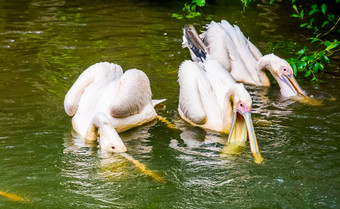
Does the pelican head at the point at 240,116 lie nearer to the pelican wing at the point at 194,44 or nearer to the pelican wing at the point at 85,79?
the pelican wing at the point at 85,79

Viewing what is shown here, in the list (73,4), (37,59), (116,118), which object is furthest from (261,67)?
(73,4)

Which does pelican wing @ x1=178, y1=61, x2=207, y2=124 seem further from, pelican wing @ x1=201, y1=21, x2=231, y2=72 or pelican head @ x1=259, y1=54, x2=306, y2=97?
pelican head @ x1=259, y1=54, x2=306, y2=97

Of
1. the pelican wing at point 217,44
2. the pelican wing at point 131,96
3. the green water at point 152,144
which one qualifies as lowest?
the green water at point 152,144

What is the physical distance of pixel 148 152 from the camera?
5.29 metres

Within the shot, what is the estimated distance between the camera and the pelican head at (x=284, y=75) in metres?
6.79

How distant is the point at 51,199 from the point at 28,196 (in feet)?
0.61

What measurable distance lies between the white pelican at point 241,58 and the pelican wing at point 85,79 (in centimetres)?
124

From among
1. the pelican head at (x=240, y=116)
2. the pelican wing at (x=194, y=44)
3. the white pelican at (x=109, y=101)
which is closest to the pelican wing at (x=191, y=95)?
the white pelican at (x=109, y=101)

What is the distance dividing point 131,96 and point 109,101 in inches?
8.8

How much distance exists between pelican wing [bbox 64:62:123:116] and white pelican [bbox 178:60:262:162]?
0.74 meters

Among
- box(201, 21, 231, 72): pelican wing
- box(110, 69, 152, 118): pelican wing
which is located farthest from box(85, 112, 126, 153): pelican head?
box(201, 21, 231, 72): pelican wing

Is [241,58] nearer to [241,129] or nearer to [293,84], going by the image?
[293,84]

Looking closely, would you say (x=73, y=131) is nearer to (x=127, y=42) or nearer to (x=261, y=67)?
(x=261, y=67)

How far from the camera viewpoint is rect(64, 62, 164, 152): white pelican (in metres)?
5.68
